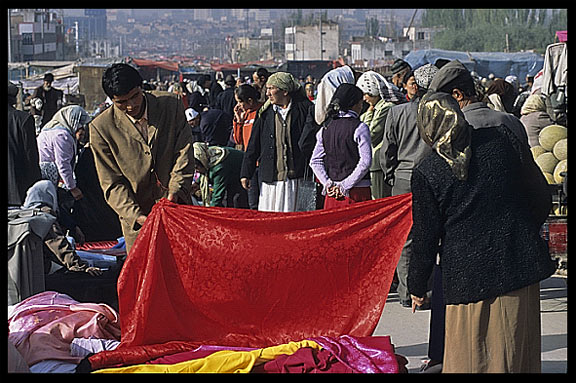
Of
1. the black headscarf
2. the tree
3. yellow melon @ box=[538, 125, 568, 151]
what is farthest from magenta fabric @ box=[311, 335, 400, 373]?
A: the tree

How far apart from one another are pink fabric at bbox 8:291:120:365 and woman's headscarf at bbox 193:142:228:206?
297 cm

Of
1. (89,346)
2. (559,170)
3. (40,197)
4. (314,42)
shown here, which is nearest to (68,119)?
(40,197)

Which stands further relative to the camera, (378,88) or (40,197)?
(378,88)

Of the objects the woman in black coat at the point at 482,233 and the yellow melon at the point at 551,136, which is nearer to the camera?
the woman in black coat at the point at 482,233

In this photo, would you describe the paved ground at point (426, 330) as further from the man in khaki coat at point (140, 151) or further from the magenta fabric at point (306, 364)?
the man in khaki coat at point (140, 151)

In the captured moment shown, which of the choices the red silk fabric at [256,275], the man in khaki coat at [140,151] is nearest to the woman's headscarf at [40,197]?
the man in khaki coat at [140,151]

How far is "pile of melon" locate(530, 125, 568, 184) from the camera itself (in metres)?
8.92

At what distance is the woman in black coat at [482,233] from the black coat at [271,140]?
2.90 metres

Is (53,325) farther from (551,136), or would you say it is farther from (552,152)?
(551,136)

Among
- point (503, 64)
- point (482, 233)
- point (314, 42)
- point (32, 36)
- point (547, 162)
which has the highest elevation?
point (314, 42)

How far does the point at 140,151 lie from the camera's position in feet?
17.5

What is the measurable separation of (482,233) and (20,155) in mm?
4222

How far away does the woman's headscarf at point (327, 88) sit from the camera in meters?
7.03
